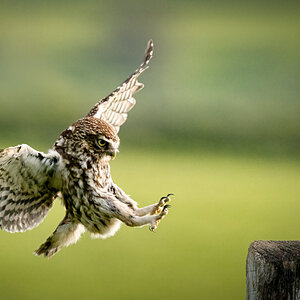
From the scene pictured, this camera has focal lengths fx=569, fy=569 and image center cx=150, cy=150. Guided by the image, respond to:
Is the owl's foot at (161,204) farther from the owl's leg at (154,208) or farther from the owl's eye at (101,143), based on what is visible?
the owl's eye at (101,143)

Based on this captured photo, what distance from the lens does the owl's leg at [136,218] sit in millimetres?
1848

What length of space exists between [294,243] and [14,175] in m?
0.98

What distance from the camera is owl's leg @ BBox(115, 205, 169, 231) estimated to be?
1.85 m

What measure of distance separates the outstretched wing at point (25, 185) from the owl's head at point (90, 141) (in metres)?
0.06

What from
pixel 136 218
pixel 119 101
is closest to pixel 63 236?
pixel 136 218

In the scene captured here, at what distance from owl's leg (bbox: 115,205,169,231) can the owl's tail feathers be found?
298mm

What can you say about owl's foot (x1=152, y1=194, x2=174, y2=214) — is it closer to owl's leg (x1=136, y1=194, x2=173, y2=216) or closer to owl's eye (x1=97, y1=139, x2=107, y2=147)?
owl's leg (x1=136, y1=194, x2=173, y2=216)

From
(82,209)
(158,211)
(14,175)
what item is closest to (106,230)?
(82,209)

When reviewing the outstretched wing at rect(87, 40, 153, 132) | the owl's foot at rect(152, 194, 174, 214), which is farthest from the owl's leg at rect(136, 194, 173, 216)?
the outstretched wing at rect(87, 40, 153, 132)

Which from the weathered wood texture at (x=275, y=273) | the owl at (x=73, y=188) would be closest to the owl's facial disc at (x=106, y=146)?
the owl at (x=73, y=188)

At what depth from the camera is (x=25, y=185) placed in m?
2.07

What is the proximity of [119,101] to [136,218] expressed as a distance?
713mm

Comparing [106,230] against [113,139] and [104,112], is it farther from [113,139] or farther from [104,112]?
[104,112]

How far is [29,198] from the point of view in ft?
6.98
